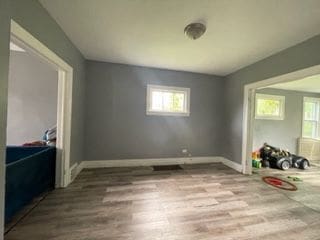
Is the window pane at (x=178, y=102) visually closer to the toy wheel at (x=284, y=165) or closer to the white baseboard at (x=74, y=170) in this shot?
the white baseboard at (x=74, y=170)

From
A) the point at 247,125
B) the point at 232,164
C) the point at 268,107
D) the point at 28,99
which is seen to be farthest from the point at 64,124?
the point at 268,107

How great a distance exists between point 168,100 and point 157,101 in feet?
0.95

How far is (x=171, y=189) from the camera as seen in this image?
273 centimetres

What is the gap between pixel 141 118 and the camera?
398 cm

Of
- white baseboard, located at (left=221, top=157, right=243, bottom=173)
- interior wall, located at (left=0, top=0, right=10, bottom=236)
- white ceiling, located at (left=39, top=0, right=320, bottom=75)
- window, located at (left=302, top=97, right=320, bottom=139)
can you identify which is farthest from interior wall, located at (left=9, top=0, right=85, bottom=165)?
window, located at (left=302, top=97, right=320, bottom=139)

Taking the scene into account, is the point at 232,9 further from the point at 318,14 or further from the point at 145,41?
the point at 145,41

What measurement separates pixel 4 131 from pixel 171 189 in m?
2.29

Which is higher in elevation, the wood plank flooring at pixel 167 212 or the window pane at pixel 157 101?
the window pane at pixel 157 101

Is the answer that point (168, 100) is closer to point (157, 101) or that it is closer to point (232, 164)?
point (157, 101)

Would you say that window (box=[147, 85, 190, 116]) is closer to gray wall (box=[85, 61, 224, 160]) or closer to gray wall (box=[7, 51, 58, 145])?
gray wall (box=[85, 61, 224, 160])

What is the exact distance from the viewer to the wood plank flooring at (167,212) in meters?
1.67

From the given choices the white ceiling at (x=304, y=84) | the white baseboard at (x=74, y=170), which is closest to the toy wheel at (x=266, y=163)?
the white ceiling at (x=304, y=84)

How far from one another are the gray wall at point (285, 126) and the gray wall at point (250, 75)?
4.33 ft

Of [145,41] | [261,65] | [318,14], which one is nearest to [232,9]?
[318,14]
